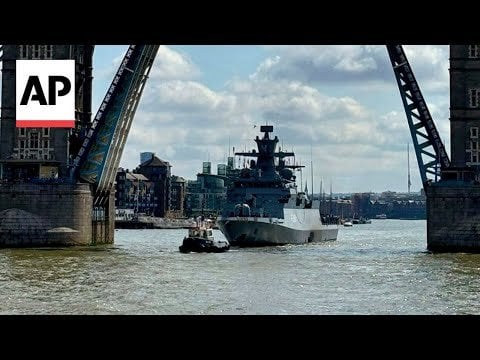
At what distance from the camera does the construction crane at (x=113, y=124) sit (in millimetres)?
63156

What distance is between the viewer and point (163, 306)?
2717 cm

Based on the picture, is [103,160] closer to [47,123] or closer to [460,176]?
[47,123]

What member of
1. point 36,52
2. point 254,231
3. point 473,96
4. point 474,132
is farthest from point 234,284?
point 36,52

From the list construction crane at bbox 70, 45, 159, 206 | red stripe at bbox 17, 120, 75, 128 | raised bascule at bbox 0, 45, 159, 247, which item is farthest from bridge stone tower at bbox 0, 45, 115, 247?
construction crane at bbox 70, 45, 159, 206

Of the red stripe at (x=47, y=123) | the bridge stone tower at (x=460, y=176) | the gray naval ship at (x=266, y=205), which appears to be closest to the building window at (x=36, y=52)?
the red stripe at (x=47, y=123)

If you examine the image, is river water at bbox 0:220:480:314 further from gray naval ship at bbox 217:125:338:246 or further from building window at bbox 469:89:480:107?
gray naval ship at bbox 217:125:338:246

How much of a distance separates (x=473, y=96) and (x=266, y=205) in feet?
66.3

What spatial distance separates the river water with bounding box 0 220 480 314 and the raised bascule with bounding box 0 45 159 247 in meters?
7.01

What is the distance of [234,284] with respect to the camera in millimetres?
36344

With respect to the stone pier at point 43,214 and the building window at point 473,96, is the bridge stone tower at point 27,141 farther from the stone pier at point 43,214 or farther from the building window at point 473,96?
the building window at point 473,96

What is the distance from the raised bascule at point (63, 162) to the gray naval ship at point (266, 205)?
10.7 metres
